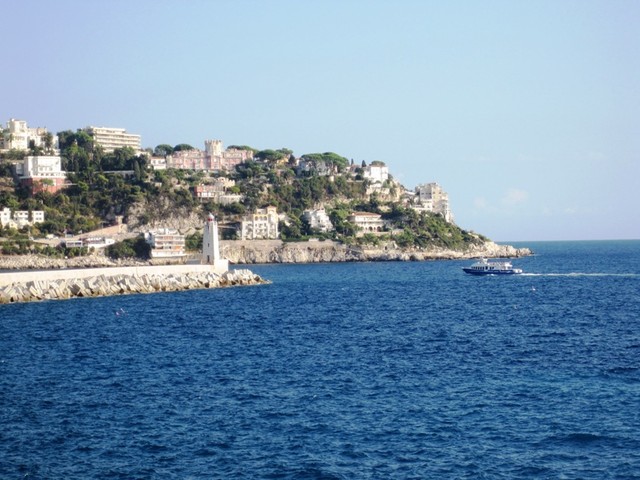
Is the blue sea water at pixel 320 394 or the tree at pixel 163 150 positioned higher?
the tree at pixel 163 150

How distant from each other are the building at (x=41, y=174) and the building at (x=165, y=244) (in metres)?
23.6

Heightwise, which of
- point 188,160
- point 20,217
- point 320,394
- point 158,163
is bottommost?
point 320,394

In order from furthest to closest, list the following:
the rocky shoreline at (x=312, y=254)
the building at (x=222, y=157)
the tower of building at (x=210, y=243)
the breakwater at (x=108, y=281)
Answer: the building at (x=222, y=157) < the rocky shoreline at (x=312, y=254) < the tower of building at (x=210, y=243) < the breakwater at (x=108, y=281)

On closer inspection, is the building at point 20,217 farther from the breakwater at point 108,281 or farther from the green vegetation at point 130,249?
the breakwater at point 108,281

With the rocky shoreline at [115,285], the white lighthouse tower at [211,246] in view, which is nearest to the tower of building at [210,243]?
the white lighthouse tower at [211,246]

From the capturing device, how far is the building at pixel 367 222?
5336 inches

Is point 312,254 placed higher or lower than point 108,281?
higher

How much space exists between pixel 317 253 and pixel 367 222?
53.9ft

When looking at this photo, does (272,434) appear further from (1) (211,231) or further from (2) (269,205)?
(2) (269,205)

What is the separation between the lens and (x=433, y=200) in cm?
16000

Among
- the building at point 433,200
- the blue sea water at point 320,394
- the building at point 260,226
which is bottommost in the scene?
the blue sea water at point 320,394

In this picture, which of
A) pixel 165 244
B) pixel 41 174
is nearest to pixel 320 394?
pixel 165 244

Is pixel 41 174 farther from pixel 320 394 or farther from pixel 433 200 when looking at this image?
pixel 320 394

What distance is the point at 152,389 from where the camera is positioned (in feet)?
88.3
